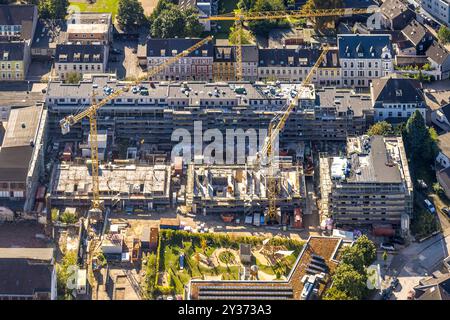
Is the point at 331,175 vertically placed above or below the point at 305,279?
above

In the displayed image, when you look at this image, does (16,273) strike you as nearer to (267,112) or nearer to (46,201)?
(46,201)

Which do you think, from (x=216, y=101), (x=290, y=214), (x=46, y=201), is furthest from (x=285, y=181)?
(x=46, y=201)

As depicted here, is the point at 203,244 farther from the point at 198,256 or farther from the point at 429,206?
the point at 429,206

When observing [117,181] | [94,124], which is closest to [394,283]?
[117,181]

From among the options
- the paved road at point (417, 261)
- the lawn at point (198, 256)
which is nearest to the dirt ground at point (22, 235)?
the lawn at point (198, 256)

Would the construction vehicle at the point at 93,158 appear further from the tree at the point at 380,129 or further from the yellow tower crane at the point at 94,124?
the tree at the point at 380,129

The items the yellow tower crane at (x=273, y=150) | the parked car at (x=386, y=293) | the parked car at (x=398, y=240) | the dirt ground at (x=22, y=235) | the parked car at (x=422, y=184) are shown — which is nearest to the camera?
the parked car at (x=386, y=293)
